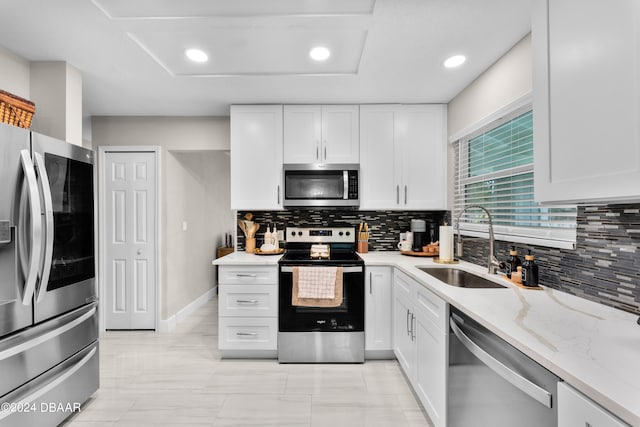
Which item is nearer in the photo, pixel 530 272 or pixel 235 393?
pixel 530 272

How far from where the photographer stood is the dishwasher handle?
3.04ft

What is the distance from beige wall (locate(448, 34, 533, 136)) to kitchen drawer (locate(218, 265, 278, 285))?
2.09m

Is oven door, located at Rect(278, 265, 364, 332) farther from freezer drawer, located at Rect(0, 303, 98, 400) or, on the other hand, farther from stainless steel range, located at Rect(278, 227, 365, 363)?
freezer drawer, located at Rect(0, 303, 98, 400)

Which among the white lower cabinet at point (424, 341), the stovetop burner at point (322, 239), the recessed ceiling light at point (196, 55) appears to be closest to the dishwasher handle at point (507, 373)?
the white lower cabinet at point (424, 341)

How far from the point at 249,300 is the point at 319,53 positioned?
80.5 inches

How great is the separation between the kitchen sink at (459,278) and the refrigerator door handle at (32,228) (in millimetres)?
2353

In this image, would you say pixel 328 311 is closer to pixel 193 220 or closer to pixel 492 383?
pixel 492 383

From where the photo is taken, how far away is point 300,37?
1.95 meters

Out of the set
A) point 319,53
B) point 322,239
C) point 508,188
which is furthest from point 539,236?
point 322,239

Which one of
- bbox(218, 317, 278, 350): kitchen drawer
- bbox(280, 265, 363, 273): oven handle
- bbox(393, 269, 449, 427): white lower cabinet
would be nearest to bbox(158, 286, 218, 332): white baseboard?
bbox(218, 317, 278, 350): kitchen drawer

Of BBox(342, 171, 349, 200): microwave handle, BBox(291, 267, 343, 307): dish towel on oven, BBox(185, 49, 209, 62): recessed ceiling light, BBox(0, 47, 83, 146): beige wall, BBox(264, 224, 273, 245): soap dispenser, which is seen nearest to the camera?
BBox(185, 49, 209, 62): recessed ceiling light

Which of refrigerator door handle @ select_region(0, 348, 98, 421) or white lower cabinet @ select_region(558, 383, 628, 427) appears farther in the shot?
refrigerator door handle @ select_region(0, 348, 98, 421)

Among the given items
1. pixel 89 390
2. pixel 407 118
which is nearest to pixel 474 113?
pixel 407 118

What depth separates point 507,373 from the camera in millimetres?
1084
